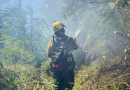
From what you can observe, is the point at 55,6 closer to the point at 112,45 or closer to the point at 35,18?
the point at 35,18

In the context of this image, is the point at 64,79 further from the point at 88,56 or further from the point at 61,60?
the point at 88,56

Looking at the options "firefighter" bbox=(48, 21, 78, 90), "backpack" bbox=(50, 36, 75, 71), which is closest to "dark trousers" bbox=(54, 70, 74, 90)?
"firefighter" bbox=(48, 21, 78, 90)

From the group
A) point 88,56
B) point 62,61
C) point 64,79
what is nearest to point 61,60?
point 62,61

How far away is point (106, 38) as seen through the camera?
277 inches

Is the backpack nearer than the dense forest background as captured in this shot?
No

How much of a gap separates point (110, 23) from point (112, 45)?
1.50 m

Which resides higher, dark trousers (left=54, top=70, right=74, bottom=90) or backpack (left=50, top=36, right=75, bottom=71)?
backpack (left=50, top=36, right=75, bottom=71)

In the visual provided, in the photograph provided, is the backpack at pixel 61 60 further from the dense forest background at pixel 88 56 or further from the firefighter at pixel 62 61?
the dense forest background at pixel 88 56

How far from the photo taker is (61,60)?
347cm

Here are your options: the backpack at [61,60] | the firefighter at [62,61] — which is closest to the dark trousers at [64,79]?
the firefighter at [62,61]

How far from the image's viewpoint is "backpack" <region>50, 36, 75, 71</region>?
11.2ft

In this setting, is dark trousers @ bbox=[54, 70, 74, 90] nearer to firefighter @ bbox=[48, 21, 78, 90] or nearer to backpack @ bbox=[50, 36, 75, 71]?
firefighter @ bbox=[48, 21, 78, 90]

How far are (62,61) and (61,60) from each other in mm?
73

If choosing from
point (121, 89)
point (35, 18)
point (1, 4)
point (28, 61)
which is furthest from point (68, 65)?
point (1, 4)
